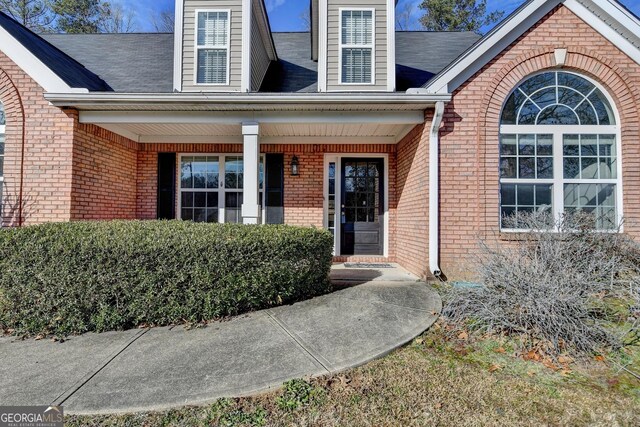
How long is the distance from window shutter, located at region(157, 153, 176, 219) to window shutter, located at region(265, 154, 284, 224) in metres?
2.14

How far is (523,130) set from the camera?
5.50 meters

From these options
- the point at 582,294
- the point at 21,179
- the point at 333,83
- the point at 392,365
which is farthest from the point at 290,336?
the point at 21,179

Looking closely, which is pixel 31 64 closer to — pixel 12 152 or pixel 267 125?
pixel 12 152

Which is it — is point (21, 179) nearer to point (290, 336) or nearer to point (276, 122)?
point (276, 122)

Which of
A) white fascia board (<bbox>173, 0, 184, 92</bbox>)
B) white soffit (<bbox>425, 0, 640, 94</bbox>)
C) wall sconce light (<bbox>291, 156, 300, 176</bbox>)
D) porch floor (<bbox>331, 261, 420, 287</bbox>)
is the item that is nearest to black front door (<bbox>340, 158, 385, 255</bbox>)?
porch floor (<bbox>331, 261, 420, 287</bbox>)

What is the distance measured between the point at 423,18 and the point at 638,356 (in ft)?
64.0

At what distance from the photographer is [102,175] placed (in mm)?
6066

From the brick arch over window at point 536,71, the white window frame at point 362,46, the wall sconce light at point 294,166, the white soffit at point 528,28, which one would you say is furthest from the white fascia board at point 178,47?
the brick arch over window at point 536,71

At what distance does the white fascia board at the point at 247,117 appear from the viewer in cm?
545

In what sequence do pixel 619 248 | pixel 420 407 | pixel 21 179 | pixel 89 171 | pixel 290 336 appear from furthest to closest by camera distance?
pixel 89 171, pixel 21 179, pixel 619 248, pixel 290 336, pixel 420 407

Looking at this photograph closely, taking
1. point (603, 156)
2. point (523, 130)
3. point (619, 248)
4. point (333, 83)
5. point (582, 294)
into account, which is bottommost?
point (582, 294)

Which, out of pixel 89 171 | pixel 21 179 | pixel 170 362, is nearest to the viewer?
pixel 170 362

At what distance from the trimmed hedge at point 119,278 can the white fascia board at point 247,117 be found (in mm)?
2411

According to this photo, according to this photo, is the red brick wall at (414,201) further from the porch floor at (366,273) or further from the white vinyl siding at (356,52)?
the white vinyl siding at (356,52)
